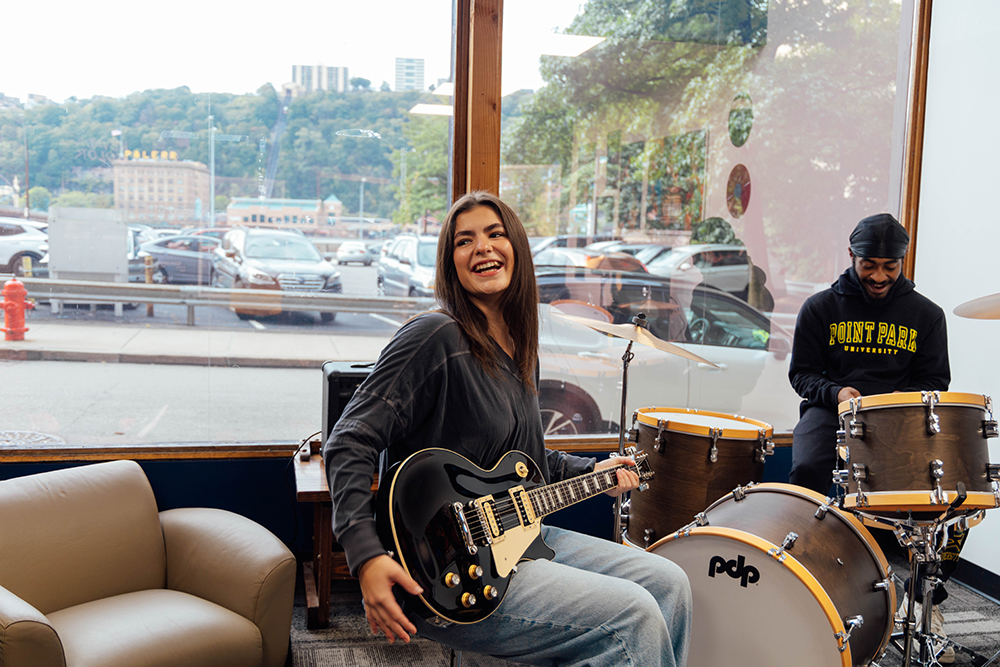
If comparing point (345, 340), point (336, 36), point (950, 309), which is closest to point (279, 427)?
point (345, 340)

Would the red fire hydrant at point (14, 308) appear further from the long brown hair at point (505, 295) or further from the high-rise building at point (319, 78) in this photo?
the long brown hair at point (505, 295)

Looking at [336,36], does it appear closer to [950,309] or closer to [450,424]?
[450,424]

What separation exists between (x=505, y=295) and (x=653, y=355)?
175 cm

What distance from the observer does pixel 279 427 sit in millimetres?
2922

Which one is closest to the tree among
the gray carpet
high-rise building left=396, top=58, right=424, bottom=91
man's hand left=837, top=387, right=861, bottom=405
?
high-rise building left=396, top=58, right=424, bottom=91

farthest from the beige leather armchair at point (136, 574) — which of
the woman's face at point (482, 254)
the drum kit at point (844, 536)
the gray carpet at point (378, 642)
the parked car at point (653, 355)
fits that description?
the parked car at point (653, 355)

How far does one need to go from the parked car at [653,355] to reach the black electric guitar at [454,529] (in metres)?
1.73

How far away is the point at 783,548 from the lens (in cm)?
185

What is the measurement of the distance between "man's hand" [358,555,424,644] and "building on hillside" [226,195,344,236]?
1.94m

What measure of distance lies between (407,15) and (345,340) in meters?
1.33

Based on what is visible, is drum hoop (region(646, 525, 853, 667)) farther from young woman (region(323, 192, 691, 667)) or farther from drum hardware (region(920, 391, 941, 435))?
drum hardware (region(920, 391, 941, 435))

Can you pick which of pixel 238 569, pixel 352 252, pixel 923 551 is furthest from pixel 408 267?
pixel 923 551

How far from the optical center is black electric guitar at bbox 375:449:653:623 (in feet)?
4.37

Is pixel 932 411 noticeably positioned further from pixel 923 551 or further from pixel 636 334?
pixel 636 334
